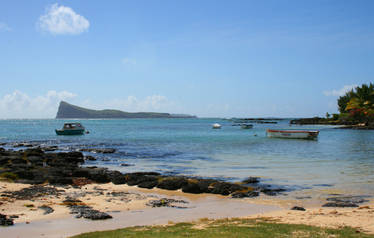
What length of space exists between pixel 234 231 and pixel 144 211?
4501 millimetres

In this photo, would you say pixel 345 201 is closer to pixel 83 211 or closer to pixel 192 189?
pixel 192 189

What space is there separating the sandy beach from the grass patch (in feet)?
2.82

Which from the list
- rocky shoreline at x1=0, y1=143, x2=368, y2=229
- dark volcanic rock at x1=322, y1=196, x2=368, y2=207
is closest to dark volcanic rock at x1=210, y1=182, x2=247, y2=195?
rocky shoreline at x1=0, y1=143, x2=368, y2=229

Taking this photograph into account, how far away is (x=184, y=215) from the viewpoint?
11328 mm

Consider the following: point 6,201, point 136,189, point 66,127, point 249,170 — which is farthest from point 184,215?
point 66,127

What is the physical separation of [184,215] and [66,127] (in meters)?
62.0

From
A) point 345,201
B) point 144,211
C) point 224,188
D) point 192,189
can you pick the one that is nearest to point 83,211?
point 144,211

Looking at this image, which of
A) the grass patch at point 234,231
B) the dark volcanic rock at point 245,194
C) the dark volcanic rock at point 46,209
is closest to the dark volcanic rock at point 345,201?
the dark volcanic rock at point 245,194

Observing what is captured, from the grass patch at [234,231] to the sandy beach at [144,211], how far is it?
2.82 ft

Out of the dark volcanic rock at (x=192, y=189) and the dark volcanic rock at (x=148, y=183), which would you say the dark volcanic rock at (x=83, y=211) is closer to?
the dark volcanic rock at (x=148, y=183)

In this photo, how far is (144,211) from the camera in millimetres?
11789

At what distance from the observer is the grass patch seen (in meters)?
Result: 7.82

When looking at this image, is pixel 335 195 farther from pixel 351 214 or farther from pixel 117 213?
pixel 117 213

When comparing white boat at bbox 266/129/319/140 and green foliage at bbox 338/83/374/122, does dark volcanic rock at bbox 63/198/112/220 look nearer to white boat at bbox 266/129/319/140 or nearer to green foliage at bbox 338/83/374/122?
white boat at bbox 266/129/319/140
